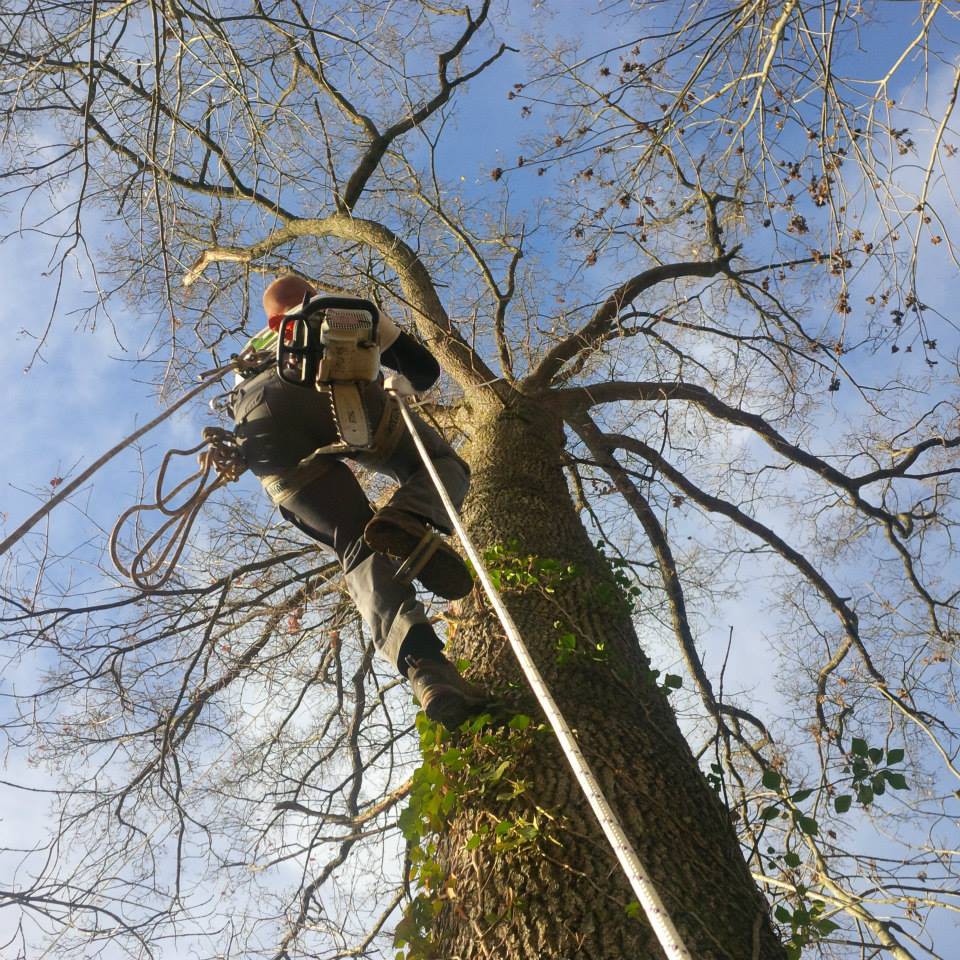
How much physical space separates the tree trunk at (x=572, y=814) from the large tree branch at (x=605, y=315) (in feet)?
5.77

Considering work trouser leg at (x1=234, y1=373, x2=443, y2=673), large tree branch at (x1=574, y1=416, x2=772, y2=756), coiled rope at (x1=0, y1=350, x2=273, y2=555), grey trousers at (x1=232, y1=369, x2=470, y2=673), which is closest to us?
coiled rope at (x1=0, y1=350, x2=273, y2=555)

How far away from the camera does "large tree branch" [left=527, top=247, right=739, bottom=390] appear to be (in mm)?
4684

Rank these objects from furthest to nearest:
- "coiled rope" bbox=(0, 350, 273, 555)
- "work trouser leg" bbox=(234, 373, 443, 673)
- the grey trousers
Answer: "work trouser leg" bbox=(234, 373, 443, 673)
the grey trousers
"coiled rope" bbox=(0, 350, 273, 555)

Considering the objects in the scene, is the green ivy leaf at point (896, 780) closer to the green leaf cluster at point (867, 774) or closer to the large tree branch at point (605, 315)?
the green leaf cluster at point (867, 774)

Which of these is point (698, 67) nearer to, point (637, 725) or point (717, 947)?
point (637, 725)

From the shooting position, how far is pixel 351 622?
518 cm

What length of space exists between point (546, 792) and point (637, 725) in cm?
44

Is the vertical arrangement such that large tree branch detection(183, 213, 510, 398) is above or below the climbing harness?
above

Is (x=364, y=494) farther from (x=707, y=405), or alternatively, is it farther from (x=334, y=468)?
(x=707, y=405)

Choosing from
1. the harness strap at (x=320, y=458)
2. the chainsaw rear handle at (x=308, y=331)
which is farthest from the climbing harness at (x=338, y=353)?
the harness strap at (x=320, y=458)

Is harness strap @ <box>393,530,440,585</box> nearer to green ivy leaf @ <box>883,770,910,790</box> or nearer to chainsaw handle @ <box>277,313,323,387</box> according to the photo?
chainsaw handle @ <box>277,313,323,387</box>

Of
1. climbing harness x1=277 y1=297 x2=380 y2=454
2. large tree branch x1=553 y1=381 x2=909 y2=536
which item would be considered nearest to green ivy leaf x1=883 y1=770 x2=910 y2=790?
climbing harness x1=277 y1=297 x2=380 y2=454

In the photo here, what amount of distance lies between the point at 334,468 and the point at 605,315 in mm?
2389

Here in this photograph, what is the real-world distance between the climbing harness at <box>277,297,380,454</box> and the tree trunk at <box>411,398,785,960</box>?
90cm
